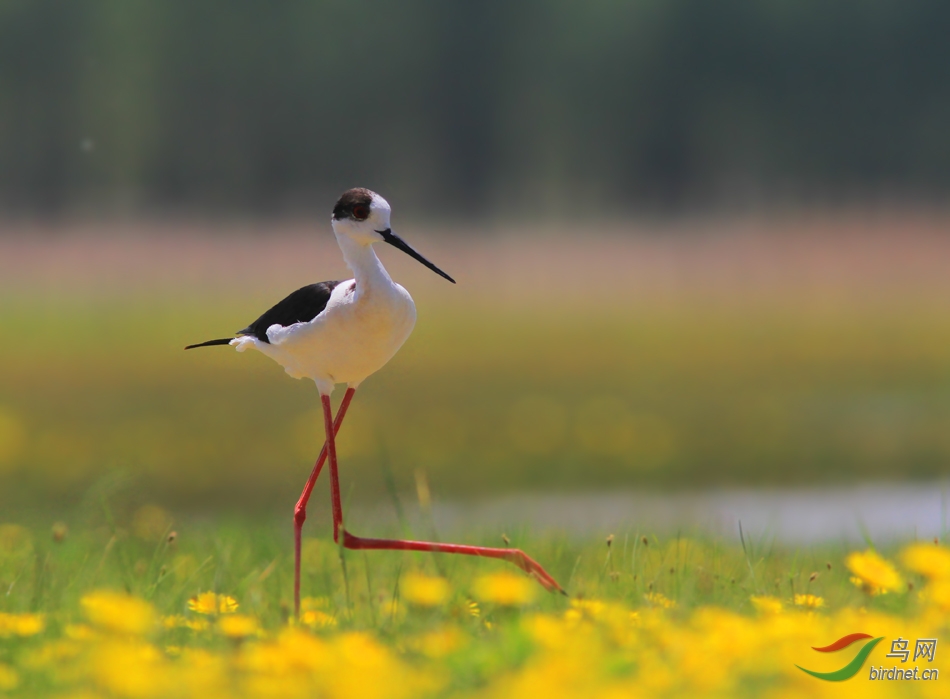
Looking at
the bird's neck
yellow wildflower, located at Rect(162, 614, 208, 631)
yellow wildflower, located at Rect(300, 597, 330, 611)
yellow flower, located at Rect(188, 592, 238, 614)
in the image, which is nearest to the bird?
the bird's neck

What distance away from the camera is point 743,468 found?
9250mm

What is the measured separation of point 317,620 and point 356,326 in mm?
832

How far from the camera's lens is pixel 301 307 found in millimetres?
3402

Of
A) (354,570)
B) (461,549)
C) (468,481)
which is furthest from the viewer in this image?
(468,481)

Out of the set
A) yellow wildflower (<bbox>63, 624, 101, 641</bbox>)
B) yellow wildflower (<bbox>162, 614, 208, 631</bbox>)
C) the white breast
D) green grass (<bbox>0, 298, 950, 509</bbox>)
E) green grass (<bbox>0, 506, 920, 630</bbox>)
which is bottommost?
green grass (<bbox>0, 298, 950, 509</bbox>)

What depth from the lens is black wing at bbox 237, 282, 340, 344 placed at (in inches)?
132

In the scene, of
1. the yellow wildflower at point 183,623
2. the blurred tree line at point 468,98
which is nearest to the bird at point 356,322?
the yellow wildflower at point 183,623

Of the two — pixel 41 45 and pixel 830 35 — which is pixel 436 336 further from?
pixel 830 35

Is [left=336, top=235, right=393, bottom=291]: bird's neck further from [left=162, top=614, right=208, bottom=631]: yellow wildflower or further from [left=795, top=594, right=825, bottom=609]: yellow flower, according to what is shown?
[left=795, top=594, right=825, bottom=609]: yellow flower

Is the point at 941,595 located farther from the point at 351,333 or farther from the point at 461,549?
the point at 351,333

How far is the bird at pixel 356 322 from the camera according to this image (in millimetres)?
3162

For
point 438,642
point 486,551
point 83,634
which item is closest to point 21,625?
point 83,634

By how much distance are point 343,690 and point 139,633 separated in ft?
2.86

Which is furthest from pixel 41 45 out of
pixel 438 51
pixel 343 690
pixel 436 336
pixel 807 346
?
pixel 343 690
